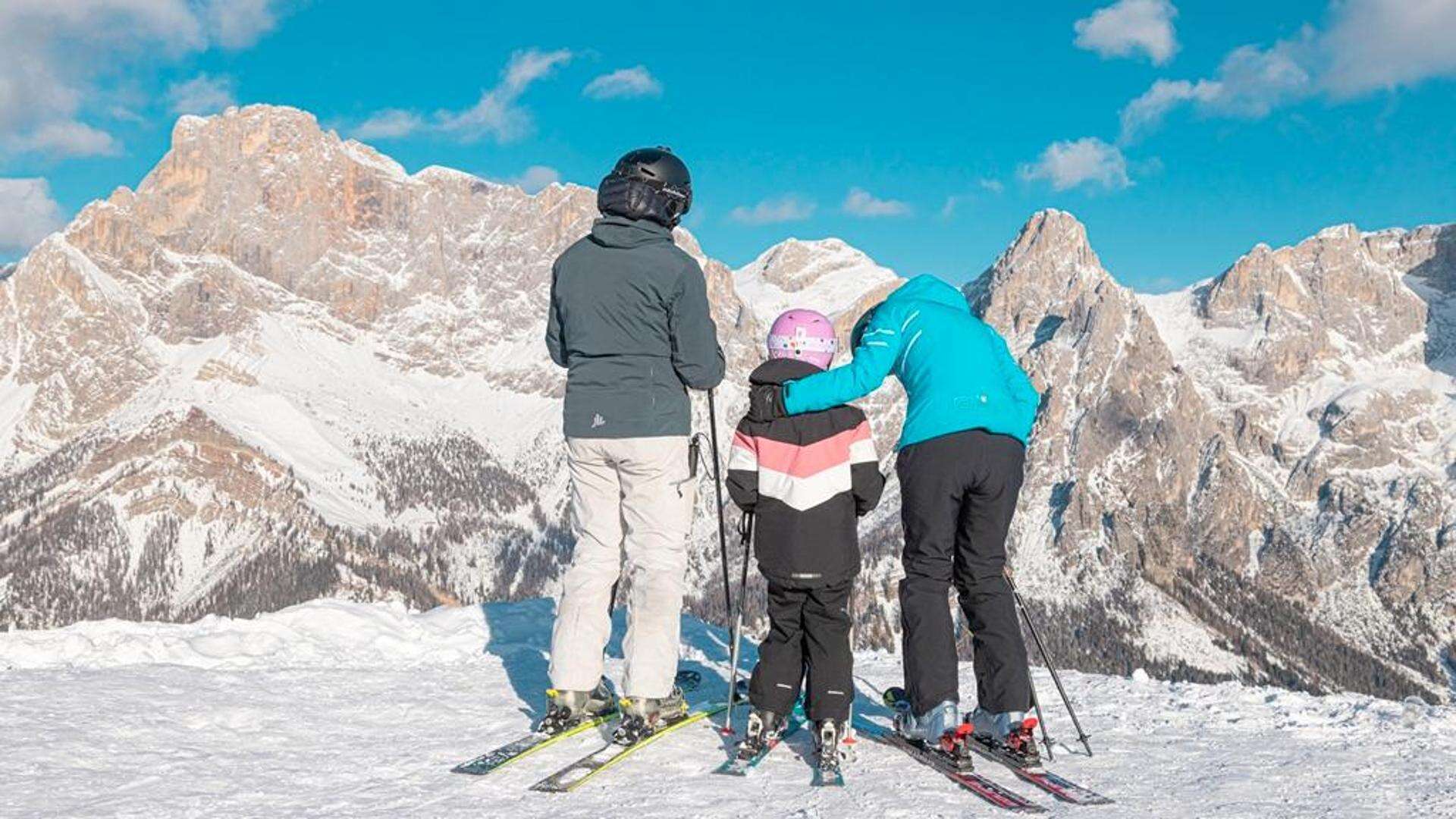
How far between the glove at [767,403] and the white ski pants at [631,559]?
30.0 inches

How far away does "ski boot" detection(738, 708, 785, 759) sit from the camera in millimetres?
8039

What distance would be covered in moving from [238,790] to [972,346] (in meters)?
6.75

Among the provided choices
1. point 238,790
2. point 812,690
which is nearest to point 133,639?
point 238,790

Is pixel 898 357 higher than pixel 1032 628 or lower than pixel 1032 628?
higher

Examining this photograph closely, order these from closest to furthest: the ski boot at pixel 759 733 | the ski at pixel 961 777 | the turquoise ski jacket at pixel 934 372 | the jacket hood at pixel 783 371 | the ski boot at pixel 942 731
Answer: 1. the ski at pixel 961 777
2. the ski boot at pixel 942 731
3. the ski boot at pixel 759 733
4. the turquoise ski jacket at pixel 934 372
5. the jacket hood at pixel 783 371

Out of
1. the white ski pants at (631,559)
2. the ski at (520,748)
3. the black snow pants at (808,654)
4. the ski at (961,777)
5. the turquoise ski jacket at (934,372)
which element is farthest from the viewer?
the white ski pants at (631,559)

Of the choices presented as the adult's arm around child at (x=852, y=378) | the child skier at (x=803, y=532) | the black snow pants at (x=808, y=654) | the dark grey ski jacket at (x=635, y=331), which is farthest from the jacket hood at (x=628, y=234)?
the black snow pants at (x=808, y=654)

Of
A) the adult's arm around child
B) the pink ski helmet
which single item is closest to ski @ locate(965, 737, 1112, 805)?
the adult's arm around child

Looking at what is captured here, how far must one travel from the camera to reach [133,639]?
12453 millimetres

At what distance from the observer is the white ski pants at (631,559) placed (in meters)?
8.70

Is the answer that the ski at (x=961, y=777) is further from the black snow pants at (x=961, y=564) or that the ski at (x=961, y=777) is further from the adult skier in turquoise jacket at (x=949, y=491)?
the black snow pants at (x=961, y=564)

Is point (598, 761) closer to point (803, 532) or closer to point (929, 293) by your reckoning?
point (803, 532)

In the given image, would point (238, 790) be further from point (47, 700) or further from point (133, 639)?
point (133, 639)

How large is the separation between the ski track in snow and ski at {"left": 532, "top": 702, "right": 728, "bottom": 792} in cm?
8
